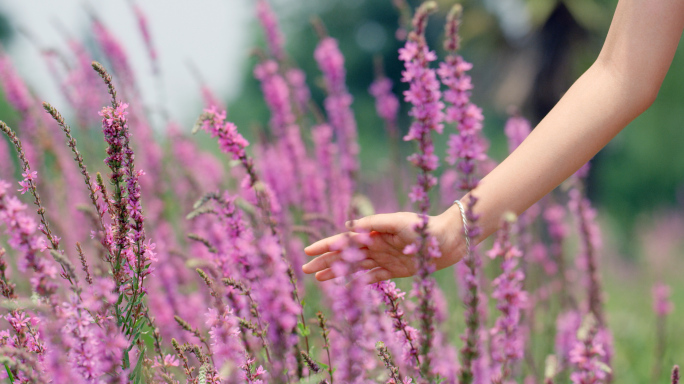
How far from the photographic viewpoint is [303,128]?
13.4 ft

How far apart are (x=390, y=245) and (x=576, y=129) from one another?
77cm

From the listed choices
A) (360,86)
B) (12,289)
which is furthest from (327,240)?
(360,86)

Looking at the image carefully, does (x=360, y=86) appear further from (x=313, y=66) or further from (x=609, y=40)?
(x=609, y=40)

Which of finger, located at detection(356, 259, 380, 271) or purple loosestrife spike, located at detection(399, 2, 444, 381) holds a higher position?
purple loosestrife spike, located at detection(399, 2, 444, 381)

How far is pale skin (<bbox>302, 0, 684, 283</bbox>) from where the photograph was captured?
5.51 feet

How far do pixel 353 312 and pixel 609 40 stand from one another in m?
1.39

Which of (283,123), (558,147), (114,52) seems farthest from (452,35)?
(114,52)

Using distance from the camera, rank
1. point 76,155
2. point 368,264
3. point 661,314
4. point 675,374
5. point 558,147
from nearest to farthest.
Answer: point 675,374, point 76,155, point 558,147, point 368,264, point 661,314

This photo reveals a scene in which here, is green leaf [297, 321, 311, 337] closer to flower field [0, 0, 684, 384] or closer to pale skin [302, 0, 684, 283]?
flower field [0, 0, 684, 384]

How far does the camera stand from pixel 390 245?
1788 millimetres

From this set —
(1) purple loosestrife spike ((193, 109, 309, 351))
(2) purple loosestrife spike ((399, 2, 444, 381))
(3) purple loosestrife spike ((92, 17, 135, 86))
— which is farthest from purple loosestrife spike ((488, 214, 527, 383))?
(3) purple loosestrife spike ((92, 17, 135, 86))

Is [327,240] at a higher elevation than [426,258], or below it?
higher

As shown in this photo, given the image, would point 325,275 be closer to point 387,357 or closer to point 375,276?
point 375,276

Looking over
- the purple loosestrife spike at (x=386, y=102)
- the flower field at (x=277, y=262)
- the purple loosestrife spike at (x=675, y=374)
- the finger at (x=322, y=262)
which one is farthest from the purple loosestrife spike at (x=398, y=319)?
the purple loosestrife spike at (x=386, y=102)
